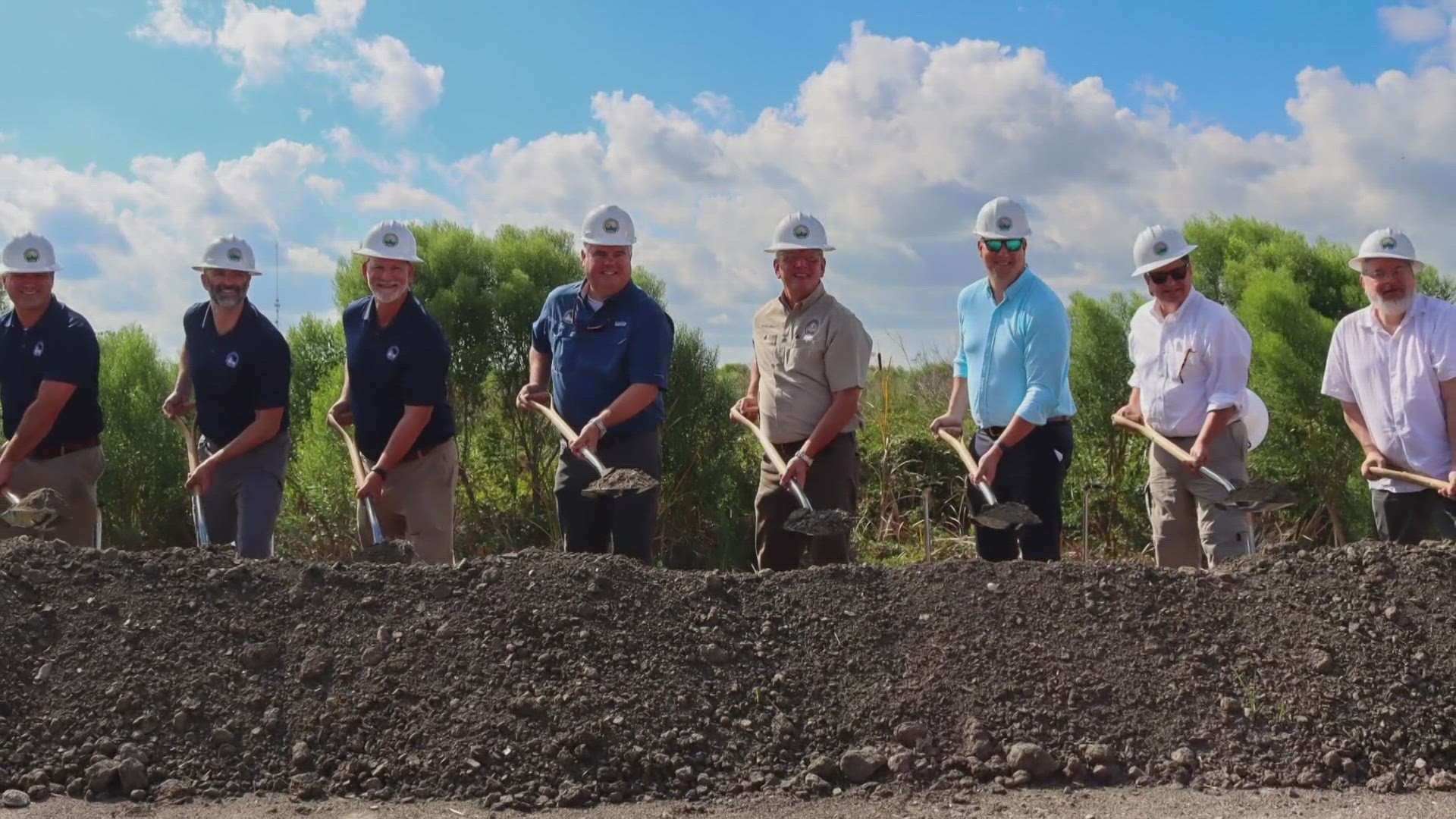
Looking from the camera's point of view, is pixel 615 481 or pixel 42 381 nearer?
pixel 615 481

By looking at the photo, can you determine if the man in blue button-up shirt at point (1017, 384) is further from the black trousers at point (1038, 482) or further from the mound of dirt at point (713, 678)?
the mound of dirt at point (713, 678)

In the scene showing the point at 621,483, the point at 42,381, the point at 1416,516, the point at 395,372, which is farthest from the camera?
the point at 42,381

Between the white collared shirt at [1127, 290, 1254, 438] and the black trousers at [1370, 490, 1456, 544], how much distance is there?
0.72 meters

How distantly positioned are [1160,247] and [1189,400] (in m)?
0.66

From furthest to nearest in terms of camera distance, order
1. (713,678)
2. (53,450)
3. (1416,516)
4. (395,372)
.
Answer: (53,450) → (395,372) → (1416,516) → (713,678)

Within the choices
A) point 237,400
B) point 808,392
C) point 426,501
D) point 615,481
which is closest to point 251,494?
point 237,400

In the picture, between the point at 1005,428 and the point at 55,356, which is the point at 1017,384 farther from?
the point at 55,356

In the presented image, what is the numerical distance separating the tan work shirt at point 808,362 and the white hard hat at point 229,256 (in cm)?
237

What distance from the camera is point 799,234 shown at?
568cm

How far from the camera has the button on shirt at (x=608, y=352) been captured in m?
5.50

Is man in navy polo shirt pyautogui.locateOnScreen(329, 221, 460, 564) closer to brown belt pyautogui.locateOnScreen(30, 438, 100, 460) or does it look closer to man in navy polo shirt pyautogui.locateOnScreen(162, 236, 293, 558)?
man in navy polo shirt pyautogui.locateOnScreen(162, 236, 293, 558)

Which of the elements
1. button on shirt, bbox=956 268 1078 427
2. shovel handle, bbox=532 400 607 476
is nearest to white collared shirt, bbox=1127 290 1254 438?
button on shirt, bbox=956 268 1078 427

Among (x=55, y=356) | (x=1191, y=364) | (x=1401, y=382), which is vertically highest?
(x=55, y=356)

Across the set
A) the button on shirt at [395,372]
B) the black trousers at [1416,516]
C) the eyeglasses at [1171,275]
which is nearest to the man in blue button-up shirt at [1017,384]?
the eyeglasses at [1171,275]
